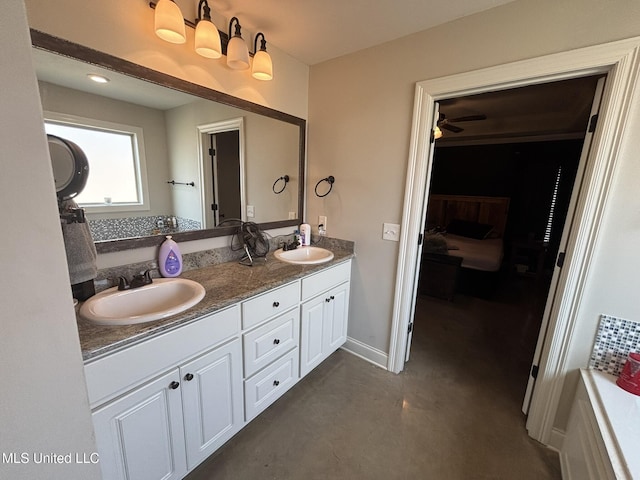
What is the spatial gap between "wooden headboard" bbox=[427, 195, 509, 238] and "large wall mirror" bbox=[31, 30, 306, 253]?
171 inches

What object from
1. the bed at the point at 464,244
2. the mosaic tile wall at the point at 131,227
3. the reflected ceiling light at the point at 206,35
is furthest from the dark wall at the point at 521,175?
the mosaic tile wall at the point at 131,227

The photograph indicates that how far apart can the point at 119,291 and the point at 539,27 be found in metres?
2.44

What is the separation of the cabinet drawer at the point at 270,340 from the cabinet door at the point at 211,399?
64 mm

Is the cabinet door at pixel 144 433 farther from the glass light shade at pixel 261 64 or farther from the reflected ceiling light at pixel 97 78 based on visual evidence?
the glass light shade at pixel 261 64

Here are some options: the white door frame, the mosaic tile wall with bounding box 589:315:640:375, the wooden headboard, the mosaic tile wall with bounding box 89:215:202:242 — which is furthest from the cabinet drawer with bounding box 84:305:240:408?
the wooden headboard

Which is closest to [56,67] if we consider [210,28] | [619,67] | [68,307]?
[210,28]

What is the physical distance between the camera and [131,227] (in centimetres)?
145

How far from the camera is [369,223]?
2.13 metres

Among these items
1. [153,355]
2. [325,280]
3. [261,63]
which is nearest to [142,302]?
[153,355]

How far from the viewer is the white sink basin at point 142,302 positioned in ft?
3.39

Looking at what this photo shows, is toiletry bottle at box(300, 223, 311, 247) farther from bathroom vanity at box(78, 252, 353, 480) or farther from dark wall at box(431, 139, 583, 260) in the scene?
dark wall at box(431, 139, 583, 260)

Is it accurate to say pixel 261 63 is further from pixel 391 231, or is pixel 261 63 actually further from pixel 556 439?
pixel 556 439

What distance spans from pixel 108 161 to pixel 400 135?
5.70 ft

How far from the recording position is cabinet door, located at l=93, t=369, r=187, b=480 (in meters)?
0.97
